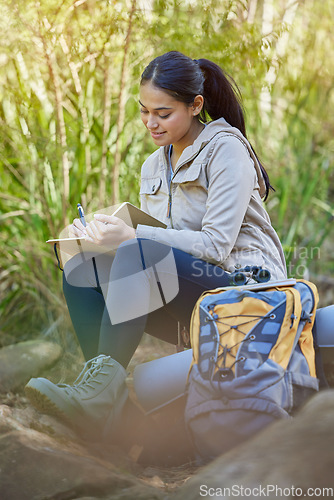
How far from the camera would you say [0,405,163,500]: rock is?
4.40ft

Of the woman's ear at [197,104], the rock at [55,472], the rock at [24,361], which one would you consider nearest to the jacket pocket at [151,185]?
the woman's ear at [197,104]

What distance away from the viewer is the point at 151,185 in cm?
214

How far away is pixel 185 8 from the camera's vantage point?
2.82m

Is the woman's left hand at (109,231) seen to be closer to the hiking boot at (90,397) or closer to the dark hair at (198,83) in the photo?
the hiking boot at (90,397)

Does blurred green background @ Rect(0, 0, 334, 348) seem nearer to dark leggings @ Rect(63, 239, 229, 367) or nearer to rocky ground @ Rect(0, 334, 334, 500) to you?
dark leggings @ Rect(63, 239, 229, 367)

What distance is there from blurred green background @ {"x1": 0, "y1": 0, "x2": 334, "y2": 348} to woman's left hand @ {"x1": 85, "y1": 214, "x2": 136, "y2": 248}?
1170mm

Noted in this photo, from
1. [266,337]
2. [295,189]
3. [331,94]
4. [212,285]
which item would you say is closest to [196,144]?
[212,285]

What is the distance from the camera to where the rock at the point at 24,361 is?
2.63 meters

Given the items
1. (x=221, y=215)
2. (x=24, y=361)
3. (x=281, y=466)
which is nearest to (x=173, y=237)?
(x=221, y=215)

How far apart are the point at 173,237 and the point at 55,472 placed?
76 centimetres

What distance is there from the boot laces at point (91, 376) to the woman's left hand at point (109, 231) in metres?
0.36

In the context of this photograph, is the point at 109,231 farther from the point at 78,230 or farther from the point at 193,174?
the point at 193,174

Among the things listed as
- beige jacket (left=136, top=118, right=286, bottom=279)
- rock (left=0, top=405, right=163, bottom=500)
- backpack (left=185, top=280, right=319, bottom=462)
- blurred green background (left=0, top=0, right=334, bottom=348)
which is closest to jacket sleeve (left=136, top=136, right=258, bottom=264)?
beige jacket (left=136, top=118, right=286, bottom=279)

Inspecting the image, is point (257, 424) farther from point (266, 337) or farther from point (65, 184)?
point (65, 184)
